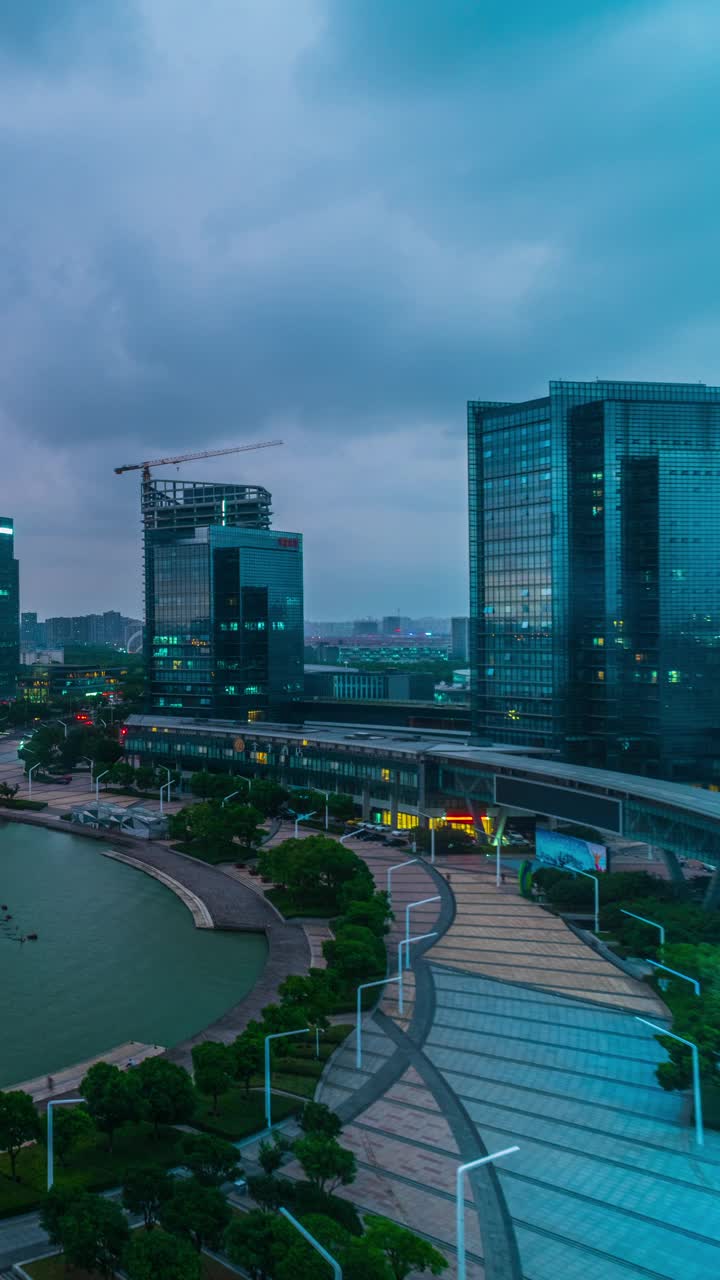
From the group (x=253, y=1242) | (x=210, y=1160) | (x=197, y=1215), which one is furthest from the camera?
(x=210, y=1160)

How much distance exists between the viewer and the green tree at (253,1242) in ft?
69.8

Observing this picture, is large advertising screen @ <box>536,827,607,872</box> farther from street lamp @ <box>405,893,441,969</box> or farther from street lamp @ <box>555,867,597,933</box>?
street lamp @ <box>405,893,441,969</box>

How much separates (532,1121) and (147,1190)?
51.9ft

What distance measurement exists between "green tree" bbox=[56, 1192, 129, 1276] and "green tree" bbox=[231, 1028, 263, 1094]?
991 cm

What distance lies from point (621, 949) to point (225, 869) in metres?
35.2

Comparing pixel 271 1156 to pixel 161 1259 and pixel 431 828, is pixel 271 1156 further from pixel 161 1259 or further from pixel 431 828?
pixel 431 828

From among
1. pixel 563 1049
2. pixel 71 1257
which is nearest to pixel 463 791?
pixel 563 1049

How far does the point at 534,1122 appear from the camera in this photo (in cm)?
3206

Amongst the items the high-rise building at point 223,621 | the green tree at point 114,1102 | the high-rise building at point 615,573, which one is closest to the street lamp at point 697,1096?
the green tree at point 114,1102

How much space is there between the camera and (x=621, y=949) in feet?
166

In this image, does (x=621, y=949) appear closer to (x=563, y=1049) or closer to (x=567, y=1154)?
(x=563, y=1049)

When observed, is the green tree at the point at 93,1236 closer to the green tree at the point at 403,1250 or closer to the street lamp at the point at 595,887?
the green tree at the point at 403,1250

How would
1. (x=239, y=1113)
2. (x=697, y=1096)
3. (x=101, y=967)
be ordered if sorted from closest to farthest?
1. (x=697, y=1096)
2. (x=239, y=1113)
3. (x=101, y=967)

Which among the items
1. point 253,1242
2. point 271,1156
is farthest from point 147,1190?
point 271,1156
